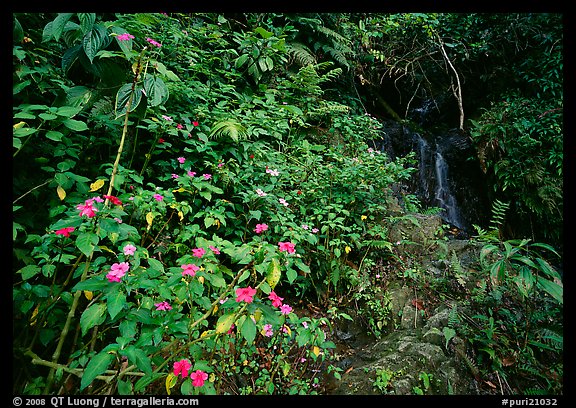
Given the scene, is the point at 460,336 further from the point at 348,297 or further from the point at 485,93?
the point at 485,93

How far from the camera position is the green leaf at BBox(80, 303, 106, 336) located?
3.45 feet

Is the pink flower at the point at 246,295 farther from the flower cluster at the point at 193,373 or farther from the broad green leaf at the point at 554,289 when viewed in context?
the broad green leaf at the point at 554,289

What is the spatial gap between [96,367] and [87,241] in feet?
1.63

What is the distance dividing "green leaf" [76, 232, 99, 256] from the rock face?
1.73 meters

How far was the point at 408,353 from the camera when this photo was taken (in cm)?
199

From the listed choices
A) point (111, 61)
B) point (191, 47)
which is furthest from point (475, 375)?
point (191, 47)

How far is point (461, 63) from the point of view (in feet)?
19.4

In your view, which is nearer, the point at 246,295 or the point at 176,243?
the point at 246,295

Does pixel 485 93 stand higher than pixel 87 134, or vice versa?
pixel 485 93

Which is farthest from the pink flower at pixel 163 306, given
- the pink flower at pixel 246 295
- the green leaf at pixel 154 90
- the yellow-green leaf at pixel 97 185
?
the green leaf at pixel 154 90

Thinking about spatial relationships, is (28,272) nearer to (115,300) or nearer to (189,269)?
(115,300)

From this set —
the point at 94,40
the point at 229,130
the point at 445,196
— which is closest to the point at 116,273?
the point at 94,40

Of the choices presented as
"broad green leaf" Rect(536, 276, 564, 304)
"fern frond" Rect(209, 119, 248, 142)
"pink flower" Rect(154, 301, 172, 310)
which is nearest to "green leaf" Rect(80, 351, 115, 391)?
"pink flower" Rect(154, 301, 172, 310)

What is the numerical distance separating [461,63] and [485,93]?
0.87m
